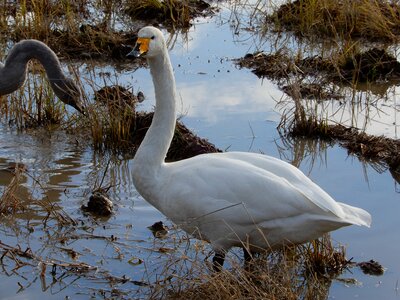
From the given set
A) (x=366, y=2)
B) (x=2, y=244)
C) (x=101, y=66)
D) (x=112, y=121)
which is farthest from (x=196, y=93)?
(x=2, y=244)

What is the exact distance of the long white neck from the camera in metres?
5.98

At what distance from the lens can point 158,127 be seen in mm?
6152

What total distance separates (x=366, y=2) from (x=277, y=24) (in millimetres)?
1457

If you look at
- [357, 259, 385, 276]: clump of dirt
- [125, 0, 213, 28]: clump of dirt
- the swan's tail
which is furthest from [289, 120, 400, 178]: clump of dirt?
[125, 0, 213, 28]: clump of dirt

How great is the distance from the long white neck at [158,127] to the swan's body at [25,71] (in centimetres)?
287

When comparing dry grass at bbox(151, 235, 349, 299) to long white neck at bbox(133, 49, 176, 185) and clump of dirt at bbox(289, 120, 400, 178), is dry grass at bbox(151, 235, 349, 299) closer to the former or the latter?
long white neck at bbox(133, 49, 176, 185)

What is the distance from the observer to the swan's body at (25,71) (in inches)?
357

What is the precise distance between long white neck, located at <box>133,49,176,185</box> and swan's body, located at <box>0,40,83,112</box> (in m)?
2.87

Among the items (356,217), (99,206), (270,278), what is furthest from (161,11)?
(270,278)

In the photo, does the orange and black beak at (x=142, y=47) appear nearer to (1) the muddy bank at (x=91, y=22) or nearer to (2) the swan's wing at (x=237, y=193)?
(2) the swan's wing at (x=237, y=193)

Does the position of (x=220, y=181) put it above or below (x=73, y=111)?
above

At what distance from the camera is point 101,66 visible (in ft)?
36.8

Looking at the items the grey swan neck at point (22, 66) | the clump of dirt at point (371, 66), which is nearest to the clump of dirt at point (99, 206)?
the grey swan neck at point (22, 66)

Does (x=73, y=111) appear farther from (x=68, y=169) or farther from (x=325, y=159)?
(x=325, y=159)
